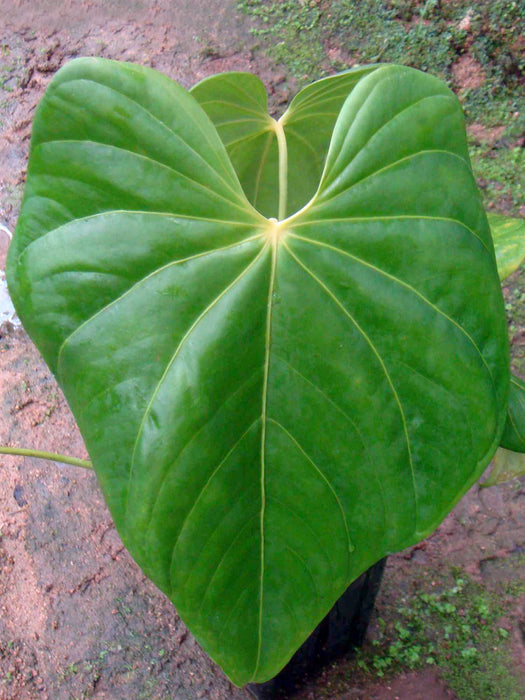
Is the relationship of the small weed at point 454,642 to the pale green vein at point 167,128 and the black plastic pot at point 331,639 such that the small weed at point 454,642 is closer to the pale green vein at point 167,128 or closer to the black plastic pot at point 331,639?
the black plastic pot at point 331,639

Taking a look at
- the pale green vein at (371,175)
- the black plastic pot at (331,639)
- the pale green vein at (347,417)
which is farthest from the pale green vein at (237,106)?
the black plastic pot at (331,639)

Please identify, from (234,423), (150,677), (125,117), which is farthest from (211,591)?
(150,677)

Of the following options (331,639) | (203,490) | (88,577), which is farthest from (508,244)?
(88,577)

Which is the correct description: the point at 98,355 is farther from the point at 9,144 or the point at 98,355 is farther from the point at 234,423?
the point at 9,144

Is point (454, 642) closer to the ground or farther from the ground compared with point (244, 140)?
closer to the ground

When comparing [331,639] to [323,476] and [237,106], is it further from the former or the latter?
[237,106]

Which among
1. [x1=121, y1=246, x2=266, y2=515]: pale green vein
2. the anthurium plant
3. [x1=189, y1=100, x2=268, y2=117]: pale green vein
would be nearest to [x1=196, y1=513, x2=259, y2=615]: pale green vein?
the anthurium plant
